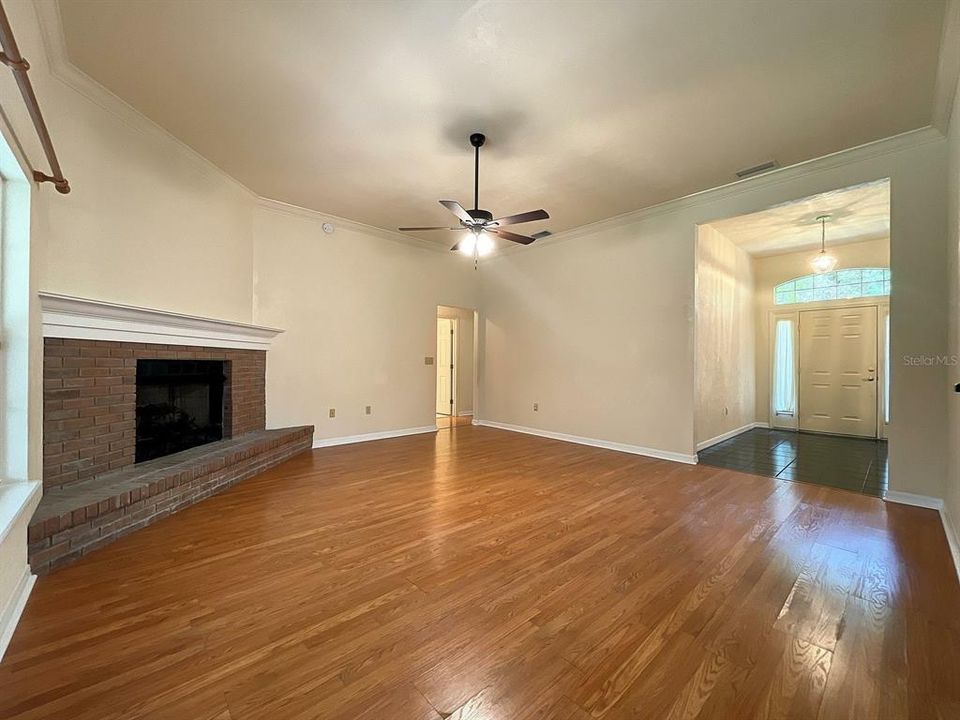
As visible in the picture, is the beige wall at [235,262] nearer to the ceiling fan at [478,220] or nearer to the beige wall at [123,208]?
the beige wall at [123,208]

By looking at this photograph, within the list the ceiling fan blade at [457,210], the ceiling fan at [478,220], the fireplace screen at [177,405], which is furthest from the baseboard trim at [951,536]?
the fireplace screen at [177,405]

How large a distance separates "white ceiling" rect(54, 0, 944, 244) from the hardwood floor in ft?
9.68

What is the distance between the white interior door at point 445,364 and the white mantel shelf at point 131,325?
436 centimetres

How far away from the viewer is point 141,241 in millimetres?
3172

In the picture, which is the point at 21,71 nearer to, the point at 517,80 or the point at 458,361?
the point at 517,80

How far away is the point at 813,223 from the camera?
5.03 meters

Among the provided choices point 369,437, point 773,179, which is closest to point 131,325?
point 369,437

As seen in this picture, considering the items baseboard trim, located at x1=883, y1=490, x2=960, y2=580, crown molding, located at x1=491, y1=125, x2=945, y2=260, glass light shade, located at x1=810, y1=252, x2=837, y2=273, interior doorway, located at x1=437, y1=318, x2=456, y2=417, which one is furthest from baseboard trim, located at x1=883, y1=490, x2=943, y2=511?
interior doorway, located at x1=437, y1=318, x2=456, y2=417

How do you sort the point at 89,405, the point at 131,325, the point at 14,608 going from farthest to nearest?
1. the point at 131,325
2. the point at 89,405
3. the point at 14,608

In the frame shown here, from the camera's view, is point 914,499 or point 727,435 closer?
point 914,499

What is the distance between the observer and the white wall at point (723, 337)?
16.0 feet

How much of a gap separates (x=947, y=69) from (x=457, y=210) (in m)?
3.16

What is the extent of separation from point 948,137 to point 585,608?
4282mm

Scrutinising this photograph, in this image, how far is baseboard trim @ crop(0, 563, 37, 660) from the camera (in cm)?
150
